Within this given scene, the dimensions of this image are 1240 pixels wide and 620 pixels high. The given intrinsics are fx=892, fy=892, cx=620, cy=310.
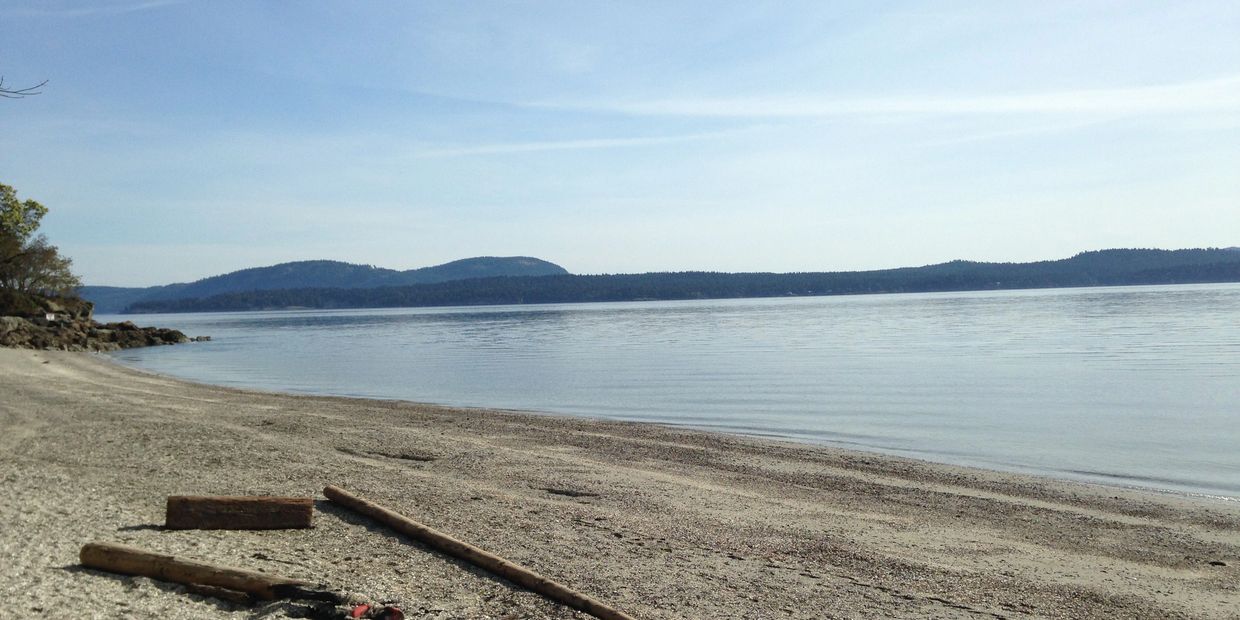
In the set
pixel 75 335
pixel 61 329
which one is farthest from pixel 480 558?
pixel 75 335

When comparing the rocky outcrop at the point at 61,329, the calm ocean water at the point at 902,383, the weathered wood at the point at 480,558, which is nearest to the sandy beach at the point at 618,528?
the weathered wood at the point at 480,558

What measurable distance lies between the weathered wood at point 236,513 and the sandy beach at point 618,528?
6.6 inches

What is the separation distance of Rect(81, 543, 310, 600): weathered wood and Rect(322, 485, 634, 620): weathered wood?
160cm

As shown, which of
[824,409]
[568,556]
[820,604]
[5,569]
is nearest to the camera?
[5,569]

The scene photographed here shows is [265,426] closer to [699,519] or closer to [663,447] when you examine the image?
[663,447]

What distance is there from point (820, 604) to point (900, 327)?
6150 cm

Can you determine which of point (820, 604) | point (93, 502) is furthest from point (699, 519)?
point (93, 502)

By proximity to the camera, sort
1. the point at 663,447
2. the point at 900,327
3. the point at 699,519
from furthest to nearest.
→ the point at 900,327, the point at 663,447, the point at 699,519

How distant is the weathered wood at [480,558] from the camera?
6594 millimetres

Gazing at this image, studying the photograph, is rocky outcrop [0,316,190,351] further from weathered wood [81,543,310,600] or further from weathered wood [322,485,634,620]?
weathered wood [81,543,310,600]

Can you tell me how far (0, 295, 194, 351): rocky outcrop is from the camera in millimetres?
51094

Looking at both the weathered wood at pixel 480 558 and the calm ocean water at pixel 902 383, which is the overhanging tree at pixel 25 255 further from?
the weathered wood at pixel 480 558

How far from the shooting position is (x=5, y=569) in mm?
6473

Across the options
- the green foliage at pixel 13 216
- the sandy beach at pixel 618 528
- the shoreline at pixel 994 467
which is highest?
the green foliage at pixel 13 216
